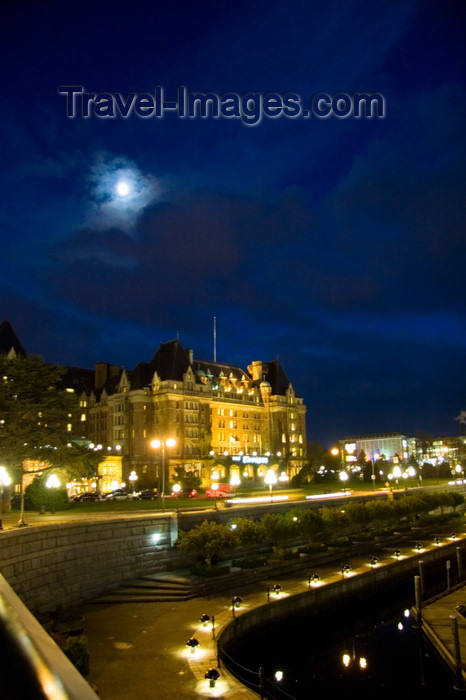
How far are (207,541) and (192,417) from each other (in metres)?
63.3

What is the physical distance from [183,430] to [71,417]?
5341 centimetres

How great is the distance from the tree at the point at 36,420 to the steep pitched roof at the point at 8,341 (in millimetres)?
34752

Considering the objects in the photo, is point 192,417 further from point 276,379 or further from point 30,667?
point 30,667

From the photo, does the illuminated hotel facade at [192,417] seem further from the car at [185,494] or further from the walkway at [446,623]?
the walkway at [446,623]

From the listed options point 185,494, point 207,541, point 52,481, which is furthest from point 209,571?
point 185,494

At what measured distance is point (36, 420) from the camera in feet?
146

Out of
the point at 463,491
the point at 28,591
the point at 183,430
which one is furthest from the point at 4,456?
the point at 463,491

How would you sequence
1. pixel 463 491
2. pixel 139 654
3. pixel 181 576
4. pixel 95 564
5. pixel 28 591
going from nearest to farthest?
1. pixel 139 654
2. pixel 28 591
3. pixel 95 564
4. pixel 181 576
5. pixel 463 491

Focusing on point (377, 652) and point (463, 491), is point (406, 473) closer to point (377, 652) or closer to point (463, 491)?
point (463, 491)

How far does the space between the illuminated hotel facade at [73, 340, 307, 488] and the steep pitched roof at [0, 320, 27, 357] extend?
23806 mm

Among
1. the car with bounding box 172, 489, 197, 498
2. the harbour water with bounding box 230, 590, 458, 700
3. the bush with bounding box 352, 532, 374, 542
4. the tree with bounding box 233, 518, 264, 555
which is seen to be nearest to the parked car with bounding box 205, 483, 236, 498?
the car with bounding box 172, 489, 197, 498

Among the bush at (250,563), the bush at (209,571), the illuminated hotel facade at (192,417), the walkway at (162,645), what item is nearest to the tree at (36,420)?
the bush at (209,571)

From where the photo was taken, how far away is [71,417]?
47.3 metres

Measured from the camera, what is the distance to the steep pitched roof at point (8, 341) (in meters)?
78.6
